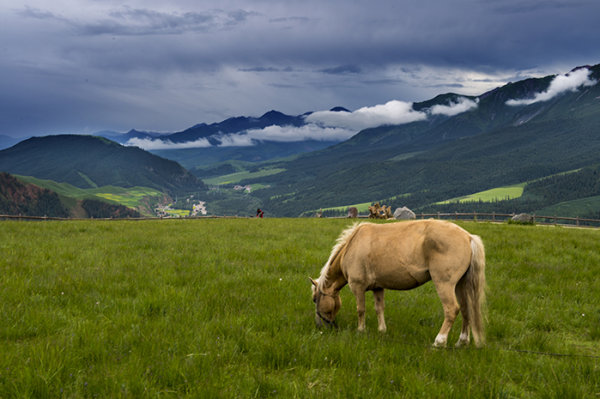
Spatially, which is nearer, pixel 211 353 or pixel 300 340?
pixel 211 353

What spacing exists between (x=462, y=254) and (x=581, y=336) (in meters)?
3.54

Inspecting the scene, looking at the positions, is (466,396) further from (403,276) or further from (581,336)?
(581,336)

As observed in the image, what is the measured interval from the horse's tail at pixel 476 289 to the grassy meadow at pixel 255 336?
0.30 meters

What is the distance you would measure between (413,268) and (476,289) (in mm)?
1020

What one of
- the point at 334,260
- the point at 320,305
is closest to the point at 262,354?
the point at 320,305

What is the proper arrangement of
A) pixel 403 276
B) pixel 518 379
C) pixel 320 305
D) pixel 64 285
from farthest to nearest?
pixel 64 285, pixel 320 305, pixel 403 276, pixel 518 379

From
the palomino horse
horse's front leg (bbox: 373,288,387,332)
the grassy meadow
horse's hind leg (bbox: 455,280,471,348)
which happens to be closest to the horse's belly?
the palomino horse

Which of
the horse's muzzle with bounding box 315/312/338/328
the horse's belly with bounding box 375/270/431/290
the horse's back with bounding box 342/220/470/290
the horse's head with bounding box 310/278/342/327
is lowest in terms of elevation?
the horse's muzzle with bounding box 315/312/338/328

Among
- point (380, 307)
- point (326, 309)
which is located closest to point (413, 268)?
point (380, 307)

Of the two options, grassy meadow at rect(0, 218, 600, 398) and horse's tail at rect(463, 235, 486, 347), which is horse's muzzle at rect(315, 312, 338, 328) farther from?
horse's tail at rect(463, 235, 486, 347)

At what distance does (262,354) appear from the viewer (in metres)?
5.14

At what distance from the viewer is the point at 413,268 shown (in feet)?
19.7

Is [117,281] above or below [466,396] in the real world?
above

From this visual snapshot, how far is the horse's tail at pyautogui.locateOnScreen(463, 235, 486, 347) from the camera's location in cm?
572
